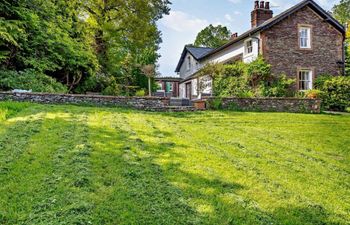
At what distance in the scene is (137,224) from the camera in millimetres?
3299

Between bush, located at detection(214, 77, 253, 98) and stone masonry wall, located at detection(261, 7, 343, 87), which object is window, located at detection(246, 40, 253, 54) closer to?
stone masonry wall, located at detection(261, 7, 343, 87)

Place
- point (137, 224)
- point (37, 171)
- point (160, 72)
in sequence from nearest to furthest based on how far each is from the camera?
point (137, 224), point (37, 171), point (160, 72)

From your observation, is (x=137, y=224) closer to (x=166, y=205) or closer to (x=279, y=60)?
(x=166, y=205)

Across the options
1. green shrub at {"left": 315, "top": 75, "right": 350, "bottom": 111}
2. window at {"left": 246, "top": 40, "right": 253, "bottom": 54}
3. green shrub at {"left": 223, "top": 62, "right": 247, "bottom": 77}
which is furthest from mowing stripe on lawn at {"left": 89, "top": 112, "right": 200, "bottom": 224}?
window at {"left": 246, "top": 40, "right": 253, "bottom": 54}

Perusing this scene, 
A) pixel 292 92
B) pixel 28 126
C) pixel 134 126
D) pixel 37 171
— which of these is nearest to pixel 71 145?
pixel 37 171

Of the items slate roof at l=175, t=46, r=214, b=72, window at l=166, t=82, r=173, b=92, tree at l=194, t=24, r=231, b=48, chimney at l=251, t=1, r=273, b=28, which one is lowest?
window at l=166, t=82, r=173, b=92

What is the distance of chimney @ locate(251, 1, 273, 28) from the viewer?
72.2ft

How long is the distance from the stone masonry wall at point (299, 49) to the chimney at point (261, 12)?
105 inches

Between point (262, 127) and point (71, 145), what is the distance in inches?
232

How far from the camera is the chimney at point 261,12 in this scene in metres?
22.0

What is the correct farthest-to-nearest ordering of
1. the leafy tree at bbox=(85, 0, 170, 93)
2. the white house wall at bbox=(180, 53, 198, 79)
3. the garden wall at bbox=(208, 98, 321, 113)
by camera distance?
1. the white house wall at bbox=(180, 53, 198, 79)
2. the leafy tree at bbox=(85, 0, 170, 93)
3. the garden wall at bbox=(208, 98, 321, 113)

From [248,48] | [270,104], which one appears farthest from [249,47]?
[270,104]

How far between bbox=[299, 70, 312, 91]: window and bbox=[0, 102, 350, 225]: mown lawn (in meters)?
A: 11.9

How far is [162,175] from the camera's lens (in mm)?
4629
